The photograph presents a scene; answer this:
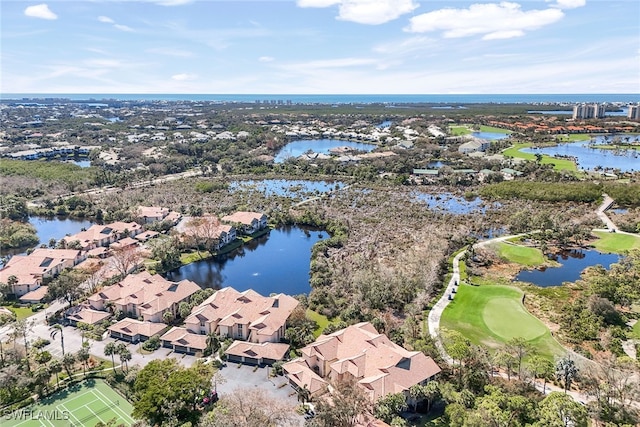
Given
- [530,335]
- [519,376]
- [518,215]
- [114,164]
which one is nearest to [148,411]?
[519,376]

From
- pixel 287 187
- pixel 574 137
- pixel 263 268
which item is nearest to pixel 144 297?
pixel 263 268

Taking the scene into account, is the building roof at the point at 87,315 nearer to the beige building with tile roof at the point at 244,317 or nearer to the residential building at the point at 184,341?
the residential building at the point at 184,341

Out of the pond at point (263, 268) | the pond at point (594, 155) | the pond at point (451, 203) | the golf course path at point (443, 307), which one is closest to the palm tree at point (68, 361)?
the pond at point (263, 268)

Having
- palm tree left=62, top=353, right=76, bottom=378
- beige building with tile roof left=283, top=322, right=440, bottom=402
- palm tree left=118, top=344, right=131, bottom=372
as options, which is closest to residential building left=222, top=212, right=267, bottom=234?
palm tree left=118, top=344, right=131, bottom=372

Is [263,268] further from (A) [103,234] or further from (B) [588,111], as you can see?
(B) [588,111]

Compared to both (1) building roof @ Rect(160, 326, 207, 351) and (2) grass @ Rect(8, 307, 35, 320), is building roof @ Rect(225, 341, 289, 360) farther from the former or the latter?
(2) grass @ Rect(8, 307, 35, 320)
